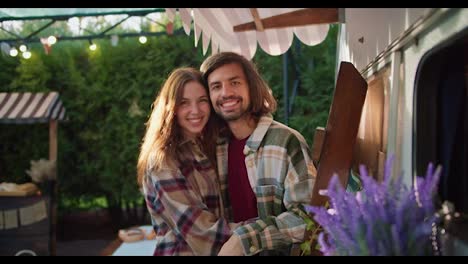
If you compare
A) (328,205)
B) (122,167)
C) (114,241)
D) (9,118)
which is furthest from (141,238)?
(328,205)

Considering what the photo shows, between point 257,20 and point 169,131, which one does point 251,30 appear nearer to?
point 257,20

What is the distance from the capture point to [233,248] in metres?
1.48

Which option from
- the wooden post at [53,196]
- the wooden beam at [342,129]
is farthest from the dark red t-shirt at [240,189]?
the wooden post at [53,196]

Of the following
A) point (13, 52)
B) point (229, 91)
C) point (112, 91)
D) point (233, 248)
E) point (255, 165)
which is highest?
point (13, 52)

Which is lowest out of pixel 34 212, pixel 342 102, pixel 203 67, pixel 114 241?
pixel 114 241

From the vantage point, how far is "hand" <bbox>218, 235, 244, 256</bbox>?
1475mm

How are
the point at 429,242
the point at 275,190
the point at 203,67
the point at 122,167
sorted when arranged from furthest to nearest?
the point at 122,167 < the point at 203,67 < the point at 275,190 < the point at 429,242

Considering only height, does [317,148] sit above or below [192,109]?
below

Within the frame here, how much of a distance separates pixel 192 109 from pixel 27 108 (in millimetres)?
1212

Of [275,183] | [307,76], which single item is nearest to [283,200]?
[275,183]

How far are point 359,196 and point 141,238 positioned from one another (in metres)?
3.52

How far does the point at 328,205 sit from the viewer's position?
132cm

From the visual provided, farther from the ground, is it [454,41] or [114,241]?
[454,41]
